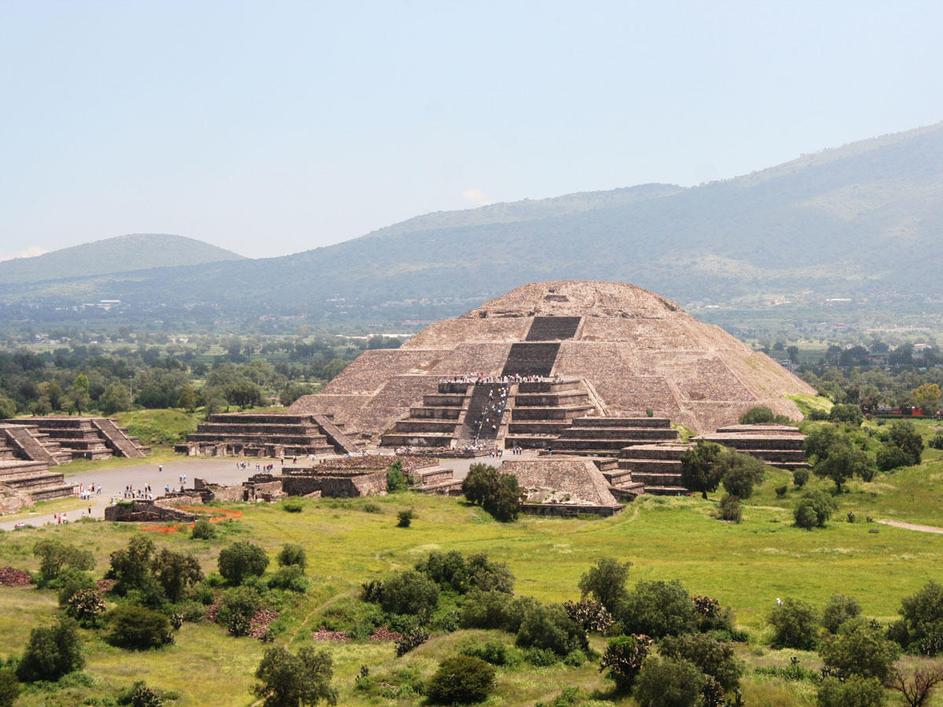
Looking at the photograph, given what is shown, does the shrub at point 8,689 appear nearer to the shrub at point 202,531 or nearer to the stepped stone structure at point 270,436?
the shrub at point 202,531

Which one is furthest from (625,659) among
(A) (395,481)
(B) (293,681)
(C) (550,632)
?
(A) (395,481)

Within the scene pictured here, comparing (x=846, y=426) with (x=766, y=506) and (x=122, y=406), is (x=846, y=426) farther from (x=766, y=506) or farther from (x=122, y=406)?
(x=122, y=406)

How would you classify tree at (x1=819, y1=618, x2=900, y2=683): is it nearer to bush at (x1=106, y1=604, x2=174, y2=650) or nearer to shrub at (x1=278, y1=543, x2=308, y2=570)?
shrub at (x1=278, y1=543, x2=308, y2=570)

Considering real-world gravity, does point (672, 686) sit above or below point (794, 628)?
above

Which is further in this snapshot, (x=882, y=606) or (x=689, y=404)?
(x=689, y=404)

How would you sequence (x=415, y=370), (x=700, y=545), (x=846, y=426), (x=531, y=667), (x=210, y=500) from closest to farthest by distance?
(x=531, y=667)
(x=700, y=545)
(x=210, y=500)
(x=846, y=426)
(x=415, y=370)

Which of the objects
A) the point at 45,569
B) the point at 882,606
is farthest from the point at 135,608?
the point at 882,606

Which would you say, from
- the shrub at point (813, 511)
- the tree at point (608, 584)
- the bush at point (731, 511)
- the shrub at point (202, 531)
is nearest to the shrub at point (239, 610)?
the shrub at point (202, 531)

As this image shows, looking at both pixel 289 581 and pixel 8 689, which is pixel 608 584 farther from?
pixel 8 689
